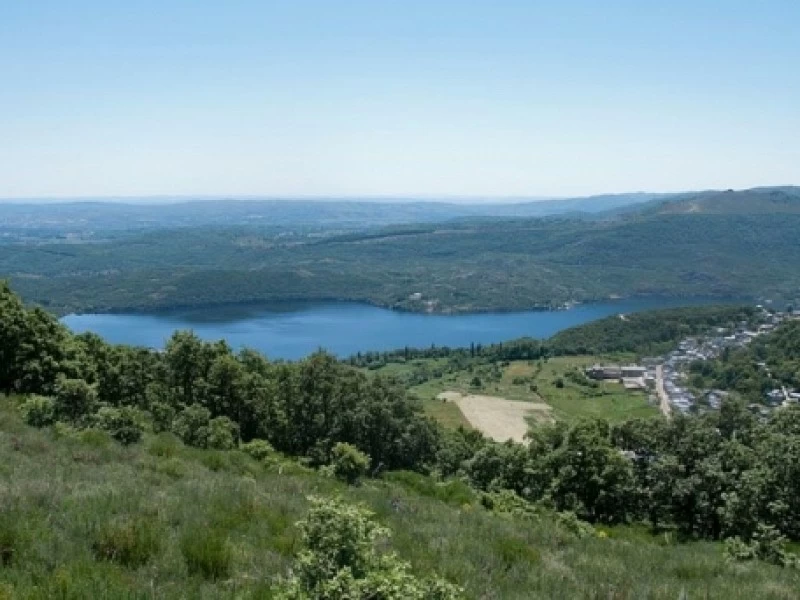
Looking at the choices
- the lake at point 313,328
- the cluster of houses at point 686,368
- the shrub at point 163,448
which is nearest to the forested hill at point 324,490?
the shrub at point 163,448

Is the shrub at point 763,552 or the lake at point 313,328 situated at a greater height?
the shrub at point 763,552

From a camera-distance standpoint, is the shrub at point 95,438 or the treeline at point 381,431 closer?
the shrub at point 95,438

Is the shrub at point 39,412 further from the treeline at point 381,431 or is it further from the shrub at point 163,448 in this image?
the shrub at point 163,448

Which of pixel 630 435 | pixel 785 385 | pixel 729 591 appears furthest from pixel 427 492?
pixel 785 385

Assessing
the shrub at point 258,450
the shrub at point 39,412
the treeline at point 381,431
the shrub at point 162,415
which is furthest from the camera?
the shrub at point 162,415

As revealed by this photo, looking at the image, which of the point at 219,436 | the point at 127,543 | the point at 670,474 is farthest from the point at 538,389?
the point at 127,543

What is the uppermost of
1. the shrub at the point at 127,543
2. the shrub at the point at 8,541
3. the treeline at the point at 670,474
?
the shrub at the point at 8,541

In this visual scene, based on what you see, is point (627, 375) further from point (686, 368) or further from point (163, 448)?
point (163, 448)
